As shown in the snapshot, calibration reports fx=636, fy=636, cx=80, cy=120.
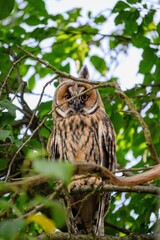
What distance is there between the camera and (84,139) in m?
4.86

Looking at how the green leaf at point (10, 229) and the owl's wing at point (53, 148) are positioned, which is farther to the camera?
the owl's wing at point (53, 148)

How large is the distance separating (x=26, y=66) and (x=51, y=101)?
1.01 meters

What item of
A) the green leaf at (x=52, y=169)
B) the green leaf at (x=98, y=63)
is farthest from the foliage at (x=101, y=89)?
the green leaf at (x=52, y=169)

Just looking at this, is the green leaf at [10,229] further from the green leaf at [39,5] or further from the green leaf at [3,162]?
the green leaf at [39,5]

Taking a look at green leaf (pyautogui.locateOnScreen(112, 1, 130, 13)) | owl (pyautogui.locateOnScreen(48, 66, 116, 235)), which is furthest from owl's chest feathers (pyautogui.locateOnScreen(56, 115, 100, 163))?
green leaf (pyautogui.locateOnScreen(112, 1, 130, 13))

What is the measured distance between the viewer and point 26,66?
234 inches

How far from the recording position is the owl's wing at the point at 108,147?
4715 mm

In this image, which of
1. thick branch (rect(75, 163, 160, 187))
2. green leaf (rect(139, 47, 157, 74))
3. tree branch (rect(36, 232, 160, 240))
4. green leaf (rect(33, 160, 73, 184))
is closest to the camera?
green leaf (rect(33, 160, 73, 184))

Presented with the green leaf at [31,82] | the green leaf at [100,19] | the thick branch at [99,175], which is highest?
the green leaf at [100,19]

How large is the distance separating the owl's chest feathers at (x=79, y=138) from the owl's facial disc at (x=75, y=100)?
78mm

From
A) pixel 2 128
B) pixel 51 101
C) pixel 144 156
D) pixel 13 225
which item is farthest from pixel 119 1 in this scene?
pixel 13 225

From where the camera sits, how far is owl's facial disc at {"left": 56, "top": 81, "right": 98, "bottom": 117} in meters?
5.13

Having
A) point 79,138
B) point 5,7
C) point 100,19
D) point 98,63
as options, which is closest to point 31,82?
point 98,63

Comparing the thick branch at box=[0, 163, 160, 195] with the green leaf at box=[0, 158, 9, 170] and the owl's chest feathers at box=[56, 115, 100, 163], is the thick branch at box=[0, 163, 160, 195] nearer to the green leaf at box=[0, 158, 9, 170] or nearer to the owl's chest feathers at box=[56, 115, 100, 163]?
the green leaf at box=[0, 158, 9, 170]
